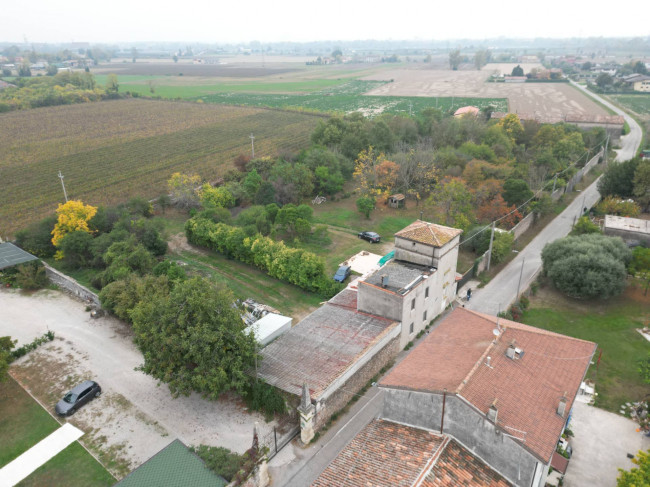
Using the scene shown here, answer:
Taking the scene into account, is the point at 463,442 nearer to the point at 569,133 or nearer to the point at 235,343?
the point at 235,343

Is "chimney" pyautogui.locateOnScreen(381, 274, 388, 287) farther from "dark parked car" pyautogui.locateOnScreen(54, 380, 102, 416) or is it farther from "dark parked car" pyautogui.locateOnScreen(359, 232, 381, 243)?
"dark parked car" pyautogui.locateOnScreen(54, 380, 102, 416)

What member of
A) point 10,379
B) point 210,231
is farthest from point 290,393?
point 210,231

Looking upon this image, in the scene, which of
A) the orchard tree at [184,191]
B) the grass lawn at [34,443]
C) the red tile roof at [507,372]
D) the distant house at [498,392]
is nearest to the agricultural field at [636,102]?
the orchard tree at [184,191]

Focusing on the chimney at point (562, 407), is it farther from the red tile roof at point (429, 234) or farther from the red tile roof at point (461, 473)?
the red tile roof at point (429, 234)

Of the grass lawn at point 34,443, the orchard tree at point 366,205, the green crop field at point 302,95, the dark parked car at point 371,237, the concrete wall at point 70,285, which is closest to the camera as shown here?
the grass lawn at point 34,443

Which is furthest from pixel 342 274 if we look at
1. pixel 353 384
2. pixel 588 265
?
pixel 588 265

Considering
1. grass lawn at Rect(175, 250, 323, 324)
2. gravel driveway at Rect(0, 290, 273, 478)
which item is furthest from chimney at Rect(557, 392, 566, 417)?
grass lawn at Rect(175, 250, 323, 324)
